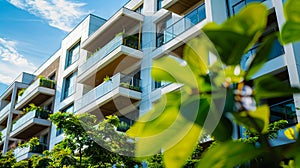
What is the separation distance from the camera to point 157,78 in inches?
12.3

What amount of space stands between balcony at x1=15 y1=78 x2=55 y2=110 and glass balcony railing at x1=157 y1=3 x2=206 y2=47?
29.1 ft

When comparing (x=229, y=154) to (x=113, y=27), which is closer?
(x=229, y=154)

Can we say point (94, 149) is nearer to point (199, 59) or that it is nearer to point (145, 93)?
point (145, 93)

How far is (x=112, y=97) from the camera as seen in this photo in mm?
11961

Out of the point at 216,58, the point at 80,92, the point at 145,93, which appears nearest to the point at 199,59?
the point at 216,58

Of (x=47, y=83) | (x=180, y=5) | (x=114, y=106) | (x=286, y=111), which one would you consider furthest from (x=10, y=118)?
(x=286, y=111)

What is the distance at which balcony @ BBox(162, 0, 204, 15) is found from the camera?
11109 millimetres

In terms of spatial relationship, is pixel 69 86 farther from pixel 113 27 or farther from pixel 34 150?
pixel 113 27

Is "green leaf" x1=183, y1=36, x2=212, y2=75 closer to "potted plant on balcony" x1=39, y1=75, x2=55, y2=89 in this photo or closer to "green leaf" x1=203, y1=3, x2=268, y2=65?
"green leaf" x1=203, y1=3, x2=268, y2=65

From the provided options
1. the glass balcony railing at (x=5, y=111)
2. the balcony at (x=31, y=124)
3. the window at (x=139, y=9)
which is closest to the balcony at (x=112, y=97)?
the window at (x=139, y=9)

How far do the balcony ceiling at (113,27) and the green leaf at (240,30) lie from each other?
1261cm

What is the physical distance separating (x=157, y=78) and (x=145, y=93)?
36.9 ft

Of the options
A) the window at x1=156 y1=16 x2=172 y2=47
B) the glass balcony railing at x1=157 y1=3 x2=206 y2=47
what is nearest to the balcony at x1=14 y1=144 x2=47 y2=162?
the window at x1=156 y1=16 x2=172 y2=47

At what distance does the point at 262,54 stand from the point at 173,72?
2.9 inches
